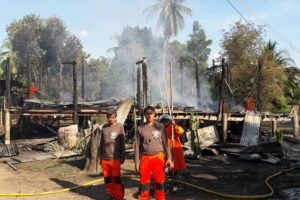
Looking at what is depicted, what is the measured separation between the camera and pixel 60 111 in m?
18.4

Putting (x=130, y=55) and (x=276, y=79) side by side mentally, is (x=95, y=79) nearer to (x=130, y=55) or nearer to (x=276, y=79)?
(x=130, y=55)

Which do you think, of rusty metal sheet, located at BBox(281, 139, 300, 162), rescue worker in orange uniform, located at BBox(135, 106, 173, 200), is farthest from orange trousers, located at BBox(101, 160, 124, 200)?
rusty metal sheet, located at BBox(281, 139, 300, 162)

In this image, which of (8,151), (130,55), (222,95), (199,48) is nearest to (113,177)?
(222,95)

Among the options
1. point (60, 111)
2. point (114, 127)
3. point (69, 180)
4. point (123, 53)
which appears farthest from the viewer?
point (123, 53)

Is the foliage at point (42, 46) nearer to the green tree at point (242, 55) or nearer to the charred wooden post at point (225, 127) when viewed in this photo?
the green tree at point (242, 55)

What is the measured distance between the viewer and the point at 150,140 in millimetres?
6441

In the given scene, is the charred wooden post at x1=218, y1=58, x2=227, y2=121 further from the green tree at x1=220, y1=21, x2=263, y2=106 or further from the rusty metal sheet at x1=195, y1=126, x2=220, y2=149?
the green tree at x1=220, y1=21, x2=263, y2=106

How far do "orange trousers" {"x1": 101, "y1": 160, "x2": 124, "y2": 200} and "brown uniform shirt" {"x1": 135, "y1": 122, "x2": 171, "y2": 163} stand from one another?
0.71 meters

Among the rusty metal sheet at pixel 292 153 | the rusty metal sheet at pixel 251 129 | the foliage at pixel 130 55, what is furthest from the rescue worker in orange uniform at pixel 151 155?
the foliage at pixel 130 55

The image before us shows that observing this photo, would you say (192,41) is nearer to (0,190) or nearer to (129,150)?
(129,150)

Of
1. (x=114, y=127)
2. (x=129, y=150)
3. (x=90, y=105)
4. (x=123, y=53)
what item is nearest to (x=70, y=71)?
(x=123, y=53)

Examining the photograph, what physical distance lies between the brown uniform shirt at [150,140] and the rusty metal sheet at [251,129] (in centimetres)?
939

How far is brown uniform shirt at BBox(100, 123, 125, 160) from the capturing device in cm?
697

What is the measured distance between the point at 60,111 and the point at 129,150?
222 inches
